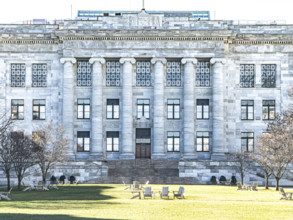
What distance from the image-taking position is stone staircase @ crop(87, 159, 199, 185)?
6206cm

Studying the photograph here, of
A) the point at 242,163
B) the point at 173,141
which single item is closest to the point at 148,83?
the point at 173,141

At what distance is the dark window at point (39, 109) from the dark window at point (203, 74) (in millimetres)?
17419

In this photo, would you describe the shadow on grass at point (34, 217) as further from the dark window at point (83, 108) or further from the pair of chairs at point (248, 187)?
the dark window at point (83, 108)

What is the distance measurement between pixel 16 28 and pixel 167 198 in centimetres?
4056

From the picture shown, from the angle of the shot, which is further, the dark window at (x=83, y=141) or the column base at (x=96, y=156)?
the dark window at (x=83, y=141)

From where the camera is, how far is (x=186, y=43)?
71375 millimetres

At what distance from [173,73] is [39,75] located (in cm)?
1505

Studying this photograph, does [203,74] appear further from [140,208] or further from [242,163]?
[140,208]

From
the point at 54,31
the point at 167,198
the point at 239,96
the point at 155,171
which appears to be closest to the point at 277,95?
the point at 239,96

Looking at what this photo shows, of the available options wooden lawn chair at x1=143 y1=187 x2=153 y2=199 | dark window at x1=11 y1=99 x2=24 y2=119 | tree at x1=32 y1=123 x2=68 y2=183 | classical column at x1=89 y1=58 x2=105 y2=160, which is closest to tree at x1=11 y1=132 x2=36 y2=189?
tree at x1=32 y1=123 x2=68 y2=183

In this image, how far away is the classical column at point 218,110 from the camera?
230ft

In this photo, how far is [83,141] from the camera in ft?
234

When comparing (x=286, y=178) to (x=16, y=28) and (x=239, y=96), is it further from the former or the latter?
(x=16, y=28)

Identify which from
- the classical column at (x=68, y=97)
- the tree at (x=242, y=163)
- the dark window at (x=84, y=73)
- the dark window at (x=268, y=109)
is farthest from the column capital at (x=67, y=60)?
the dark window at (x=268, y=109)
